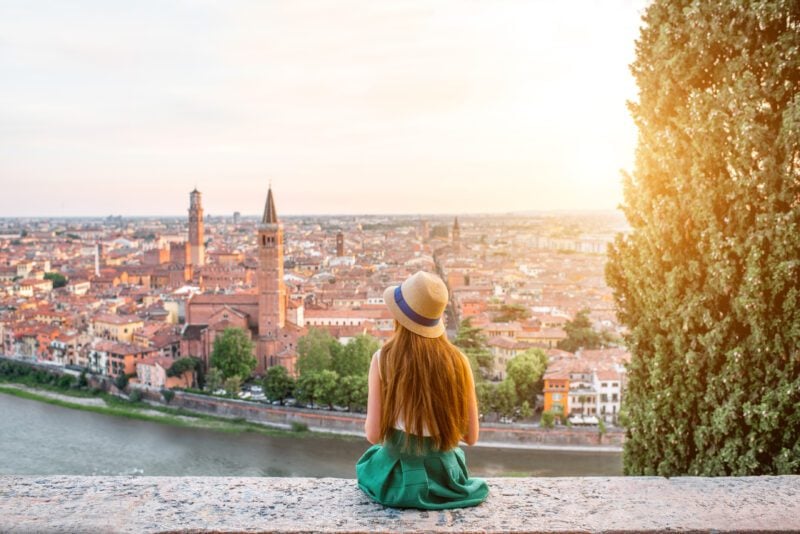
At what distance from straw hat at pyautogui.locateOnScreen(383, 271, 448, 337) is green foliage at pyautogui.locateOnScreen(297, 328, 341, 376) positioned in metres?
11.8

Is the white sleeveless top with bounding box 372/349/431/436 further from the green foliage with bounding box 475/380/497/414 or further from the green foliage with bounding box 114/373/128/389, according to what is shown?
the green foliage with bounding box 114/373/128/389

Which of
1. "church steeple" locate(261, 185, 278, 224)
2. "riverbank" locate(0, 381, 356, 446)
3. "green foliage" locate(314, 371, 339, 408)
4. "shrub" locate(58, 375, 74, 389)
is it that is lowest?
"riverbank" locate(0, 381, 356, 446)

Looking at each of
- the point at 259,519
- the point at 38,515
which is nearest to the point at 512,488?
the point at 259,519

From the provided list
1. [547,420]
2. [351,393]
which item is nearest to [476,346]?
[351,393]

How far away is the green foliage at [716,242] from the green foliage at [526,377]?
9643 millimetres

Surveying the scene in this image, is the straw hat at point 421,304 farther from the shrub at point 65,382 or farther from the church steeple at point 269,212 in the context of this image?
the church steeple at point 269,212

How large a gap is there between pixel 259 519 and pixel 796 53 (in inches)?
69.4

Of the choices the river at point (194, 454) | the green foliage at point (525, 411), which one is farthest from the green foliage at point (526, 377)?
the river at point (194, 454)

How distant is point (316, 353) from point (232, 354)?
1991 mm

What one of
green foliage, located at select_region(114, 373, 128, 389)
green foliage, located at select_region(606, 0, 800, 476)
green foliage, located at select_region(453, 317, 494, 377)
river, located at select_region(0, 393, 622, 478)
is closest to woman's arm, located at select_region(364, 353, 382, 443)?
green foliage, located at select_region(606, 0, 800, 476)

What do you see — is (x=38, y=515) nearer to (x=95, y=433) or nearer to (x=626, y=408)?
(x=626, y=408)

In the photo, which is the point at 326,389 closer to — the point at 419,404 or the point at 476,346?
the point at 476,346

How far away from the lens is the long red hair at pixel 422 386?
1.15m

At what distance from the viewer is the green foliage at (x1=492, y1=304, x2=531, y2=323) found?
673 inches
